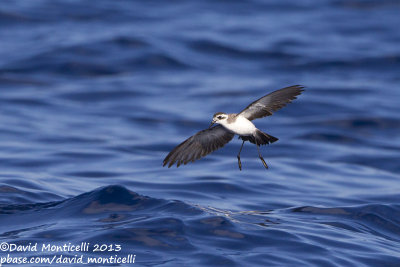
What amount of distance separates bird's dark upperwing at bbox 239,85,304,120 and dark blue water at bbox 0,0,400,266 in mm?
1339

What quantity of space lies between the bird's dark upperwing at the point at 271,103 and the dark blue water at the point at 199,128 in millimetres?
1339

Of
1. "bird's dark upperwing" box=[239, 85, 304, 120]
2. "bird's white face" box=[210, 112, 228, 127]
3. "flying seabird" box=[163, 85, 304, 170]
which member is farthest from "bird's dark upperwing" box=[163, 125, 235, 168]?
"bird's white face" box=[210, 112, 228, 127]

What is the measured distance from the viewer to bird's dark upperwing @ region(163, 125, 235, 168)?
881 cm

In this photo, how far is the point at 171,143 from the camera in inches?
596

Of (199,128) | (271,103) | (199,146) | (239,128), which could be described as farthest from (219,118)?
(199,128)

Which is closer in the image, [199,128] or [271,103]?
[271,103]

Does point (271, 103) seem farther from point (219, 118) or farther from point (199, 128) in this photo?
point (199, 128)

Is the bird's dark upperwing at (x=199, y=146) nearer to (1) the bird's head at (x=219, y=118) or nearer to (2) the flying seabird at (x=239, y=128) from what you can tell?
(2) the flying seabird at (x=239, y=128)

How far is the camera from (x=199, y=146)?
8914 millimetres

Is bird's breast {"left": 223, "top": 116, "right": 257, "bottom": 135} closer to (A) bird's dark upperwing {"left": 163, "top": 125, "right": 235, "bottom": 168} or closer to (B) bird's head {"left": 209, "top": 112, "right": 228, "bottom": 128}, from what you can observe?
(B) bird's head {"left": 209, "top": 112, "right": 228, "bottom": 128}

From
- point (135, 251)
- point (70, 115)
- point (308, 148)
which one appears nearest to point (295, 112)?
point (308, 148)

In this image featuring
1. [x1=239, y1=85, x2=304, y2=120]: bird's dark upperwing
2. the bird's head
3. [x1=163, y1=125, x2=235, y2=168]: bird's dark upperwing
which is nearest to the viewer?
the bird's head

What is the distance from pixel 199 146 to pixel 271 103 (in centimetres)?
120

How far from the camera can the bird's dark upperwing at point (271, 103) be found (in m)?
8.20
